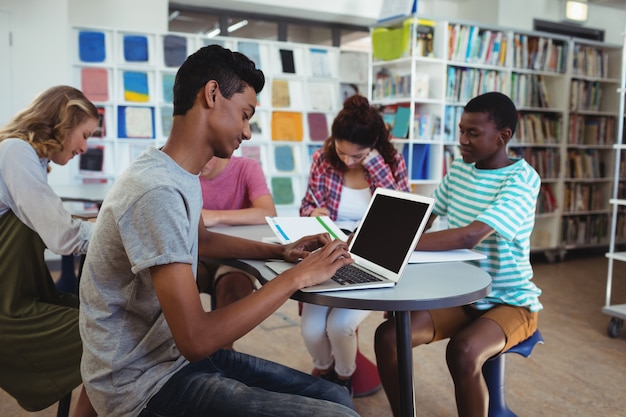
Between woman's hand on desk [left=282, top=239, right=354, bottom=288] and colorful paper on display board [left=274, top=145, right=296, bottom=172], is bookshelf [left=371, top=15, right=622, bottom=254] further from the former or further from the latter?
woman's hand on desk [left=282, top=239, right=354, bottom=288]

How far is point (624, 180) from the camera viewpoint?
5781mm

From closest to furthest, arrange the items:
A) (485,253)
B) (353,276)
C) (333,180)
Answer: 1. (353,276)
2. (485,253)
3. (333,180)

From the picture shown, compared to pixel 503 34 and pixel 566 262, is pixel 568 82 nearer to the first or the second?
pixel 503 34

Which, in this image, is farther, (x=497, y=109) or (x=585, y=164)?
(x=585, y=164)

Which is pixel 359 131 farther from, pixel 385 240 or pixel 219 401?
pixel 219 401

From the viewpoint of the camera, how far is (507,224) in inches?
69.3

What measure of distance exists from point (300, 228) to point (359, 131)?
77 cm

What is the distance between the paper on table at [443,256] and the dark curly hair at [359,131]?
2.75 feet

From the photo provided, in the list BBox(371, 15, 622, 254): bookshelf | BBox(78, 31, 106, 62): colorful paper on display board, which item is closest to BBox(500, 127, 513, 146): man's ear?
BBox(371, 15, 622, 254): bookshelf

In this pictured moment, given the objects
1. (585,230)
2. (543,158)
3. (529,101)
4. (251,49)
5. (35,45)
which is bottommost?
(585,230)

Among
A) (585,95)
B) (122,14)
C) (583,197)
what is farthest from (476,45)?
(122,14)

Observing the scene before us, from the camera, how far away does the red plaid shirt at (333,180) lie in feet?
8.28

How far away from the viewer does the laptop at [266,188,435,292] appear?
4.49ft

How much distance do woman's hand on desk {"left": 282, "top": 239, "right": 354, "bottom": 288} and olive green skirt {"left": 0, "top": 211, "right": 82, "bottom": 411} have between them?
0.77 meters
